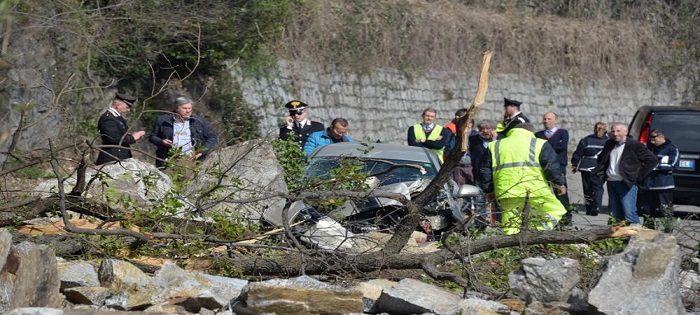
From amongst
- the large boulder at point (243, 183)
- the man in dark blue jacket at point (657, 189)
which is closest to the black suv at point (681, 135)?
the man in dark blue jacket at point (657, 189)

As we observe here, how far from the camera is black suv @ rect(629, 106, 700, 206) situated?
1825 cm

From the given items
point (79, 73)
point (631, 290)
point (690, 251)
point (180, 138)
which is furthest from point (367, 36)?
point (631, 290)

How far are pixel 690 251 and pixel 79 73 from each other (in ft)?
33.2

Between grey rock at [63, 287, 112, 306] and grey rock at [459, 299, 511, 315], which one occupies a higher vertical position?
grey rock at [63, 287, 112, 306]

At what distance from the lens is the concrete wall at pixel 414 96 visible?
76.5 feet

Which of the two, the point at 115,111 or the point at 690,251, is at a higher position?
the point at 115,111

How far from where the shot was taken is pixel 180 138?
13695mm

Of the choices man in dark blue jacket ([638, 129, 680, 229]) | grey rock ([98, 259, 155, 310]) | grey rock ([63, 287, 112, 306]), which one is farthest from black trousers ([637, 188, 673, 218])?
grey rock ([63, 287, 112, 306])

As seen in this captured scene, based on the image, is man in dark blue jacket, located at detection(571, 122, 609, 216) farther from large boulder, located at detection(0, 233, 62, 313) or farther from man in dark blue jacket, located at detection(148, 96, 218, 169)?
large boulder, located at detection(0, 233, 62, 313)

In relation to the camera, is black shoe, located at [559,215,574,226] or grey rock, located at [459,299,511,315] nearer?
grey rock, located at [459,299,511,315]

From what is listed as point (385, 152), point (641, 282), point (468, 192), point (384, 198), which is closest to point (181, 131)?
point (385, 152)

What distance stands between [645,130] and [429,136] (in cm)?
367

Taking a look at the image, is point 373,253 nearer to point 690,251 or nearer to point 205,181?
point 205,181

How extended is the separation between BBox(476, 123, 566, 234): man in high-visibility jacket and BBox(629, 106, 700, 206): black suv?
6497mm
